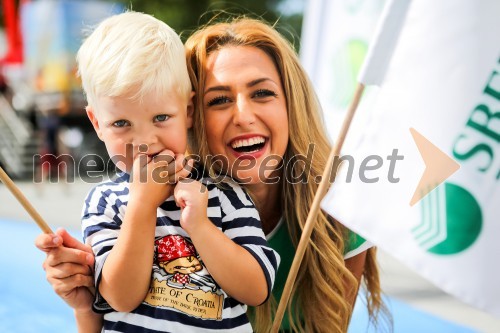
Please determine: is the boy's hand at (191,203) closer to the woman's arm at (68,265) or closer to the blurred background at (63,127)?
the woman's arm at (68,265)

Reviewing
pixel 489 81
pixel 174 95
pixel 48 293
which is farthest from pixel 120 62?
pixel 48 293

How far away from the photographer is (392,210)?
1.68 metres

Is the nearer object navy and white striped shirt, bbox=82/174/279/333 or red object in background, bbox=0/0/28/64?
navy and white striped shirt, bbox=82/174/279/333

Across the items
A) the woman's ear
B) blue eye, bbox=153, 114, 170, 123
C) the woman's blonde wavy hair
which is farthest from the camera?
the woman's blonde wavy hair

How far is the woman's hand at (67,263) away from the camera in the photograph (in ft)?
5.68

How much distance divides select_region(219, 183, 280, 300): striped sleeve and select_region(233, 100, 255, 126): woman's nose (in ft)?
0.82

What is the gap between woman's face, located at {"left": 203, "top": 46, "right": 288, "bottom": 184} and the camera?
202 cm

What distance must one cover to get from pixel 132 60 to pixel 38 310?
2.11 m

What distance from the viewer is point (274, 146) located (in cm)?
207

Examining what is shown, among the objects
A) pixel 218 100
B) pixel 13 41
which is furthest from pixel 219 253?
pixel 13 41

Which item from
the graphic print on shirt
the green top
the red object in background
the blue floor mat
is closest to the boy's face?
the graphic print on shirt

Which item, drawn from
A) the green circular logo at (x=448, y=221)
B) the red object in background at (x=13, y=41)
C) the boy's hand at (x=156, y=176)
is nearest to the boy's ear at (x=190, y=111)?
the boy's hand at (x=156, y=176)

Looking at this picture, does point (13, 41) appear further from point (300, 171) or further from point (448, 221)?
point (448, 221)

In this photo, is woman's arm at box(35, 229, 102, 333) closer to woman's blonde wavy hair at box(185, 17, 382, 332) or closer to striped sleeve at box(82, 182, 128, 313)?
striped sleeve at box(82, 182, 128, 313)
